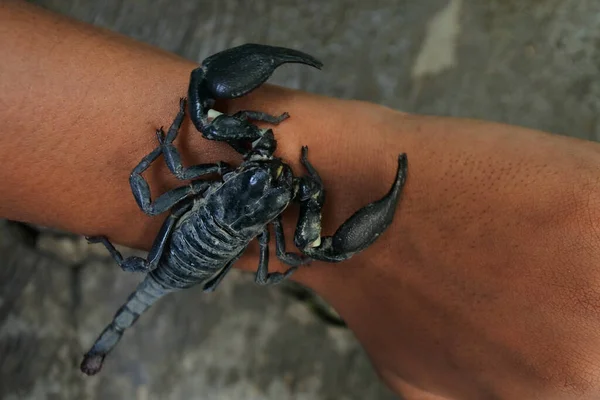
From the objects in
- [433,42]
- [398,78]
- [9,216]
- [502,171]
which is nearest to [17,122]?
[9,216]

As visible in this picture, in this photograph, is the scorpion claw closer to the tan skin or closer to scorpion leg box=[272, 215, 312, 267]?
the tan skin

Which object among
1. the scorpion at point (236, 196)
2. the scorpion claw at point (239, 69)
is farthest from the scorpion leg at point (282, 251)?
the scorpion claw at point (239, 69)

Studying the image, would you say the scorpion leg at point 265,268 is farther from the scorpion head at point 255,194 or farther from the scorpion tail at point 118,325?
the scorpion tail at point 118,325

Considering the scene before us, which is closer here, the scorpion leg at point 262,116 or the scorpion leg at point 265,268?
the scorpion leg at point 262,116

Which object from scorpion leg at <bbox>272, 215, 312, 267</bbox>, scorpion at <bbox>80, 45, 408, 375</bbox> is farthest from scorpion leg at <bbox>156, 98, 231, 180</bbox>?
scorpion leg at <bbox>272, 215, 312, 267</bbox>

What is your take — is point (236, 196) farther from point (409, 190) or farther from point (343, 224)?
point (409, 190)

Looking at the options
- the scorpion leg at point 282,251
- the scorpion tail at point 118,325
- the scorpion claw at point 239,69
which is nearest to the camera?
the scorpion claw at point 239,69
